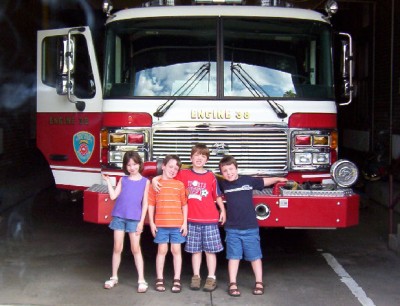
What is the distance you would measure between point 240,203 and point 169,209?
0.62 metres

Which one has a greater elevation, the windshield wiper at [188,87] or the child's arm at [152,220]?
the windshield wiper at [188,87]

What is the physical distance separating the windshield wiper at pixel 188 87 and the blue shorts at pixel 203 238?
1173 mm

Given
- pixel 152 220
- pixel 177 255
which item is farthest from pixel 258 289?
pixel 152 220

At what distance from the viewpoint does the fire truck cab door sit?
6.57 meters

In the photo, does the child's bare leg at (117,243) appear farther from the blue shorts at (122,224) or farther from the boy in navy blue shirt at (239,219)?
the boy in navy blue shirt at (239,219)

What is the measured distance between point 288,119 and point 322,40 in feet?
3.38

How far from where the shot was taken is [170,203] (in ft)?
18.2

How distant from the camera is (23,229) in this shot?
8633mm

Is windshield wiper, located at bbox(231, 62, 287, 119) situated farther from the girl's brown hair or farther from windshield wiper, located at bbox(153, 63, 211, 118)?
the girl's brown hair

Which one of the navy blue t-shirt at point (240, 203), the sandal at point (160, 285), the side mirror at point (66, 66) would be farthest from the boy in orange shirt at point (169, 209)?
the side mirror at point (66, 66)

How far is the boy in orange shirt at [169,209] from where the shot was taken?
18.2 feet

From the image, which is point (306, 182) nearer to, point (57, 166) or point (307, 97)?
point (307, 97)

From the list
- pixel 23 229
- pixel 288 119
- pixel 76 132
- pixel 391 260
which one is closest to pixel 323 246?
pixel 391 260

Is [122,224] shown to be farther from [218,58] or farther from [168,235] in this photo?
[218,58]
